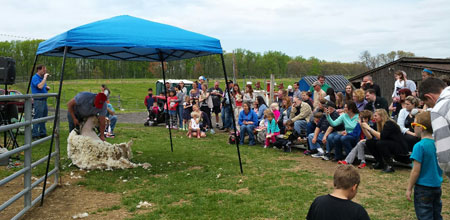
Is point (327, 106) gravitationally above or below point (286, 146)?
above

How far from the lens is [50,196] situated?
596 centimetres

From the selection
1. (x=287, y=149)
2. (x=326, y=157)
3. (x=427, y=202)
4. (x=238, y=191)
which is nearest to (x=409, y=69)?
(x=287, y=149)

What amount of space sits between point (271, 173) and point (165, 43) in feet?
10.9

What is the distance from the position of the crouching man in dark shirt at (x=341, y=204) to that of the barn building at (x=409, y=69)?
928 inches

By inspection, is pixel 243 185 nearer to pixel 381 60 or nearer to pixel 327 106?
pixel 327 106

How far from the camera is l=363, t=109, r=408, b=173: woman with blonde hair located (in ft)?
24.3

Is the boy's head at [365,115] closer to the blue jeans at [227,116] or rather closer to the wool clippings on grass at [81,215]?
the wool clippings on grass at [81,215]

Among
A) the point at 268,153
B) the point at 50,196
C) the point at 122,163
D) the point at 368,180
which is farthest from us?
the point at 268,153

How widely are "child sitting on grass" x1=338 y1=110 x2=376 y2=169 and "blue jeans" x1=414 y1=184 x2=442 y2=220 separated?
3.98 meters

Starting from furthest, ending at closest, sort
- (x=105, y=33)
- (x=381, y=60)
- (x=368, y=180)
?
(x=381, y=60), (x=368, y=180), (x=105, y=33)

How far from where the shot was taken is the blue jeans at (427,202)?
12.4ft

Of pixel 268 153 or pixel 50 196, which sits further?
pixel 268 153

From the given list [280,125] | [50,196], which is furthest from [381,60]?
[50,196]

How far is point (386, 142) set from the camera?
7.50 meters
